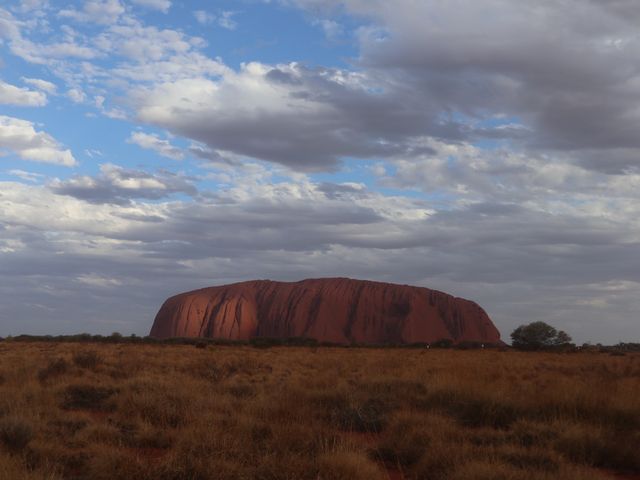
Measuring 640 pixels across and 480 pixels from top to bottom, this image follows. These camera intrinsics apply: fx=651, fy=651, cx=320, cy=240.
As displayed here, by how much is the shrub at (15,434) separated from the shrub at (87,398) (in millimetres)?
3964

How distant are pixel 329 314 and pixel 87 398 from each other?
7352cm

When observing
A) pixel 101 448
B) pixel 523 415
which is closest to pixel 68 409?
pixel 101 448

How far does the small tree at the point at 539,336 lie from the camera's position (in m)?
64.4

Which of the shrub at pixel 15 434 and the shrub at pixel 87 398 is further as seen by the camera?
the shrub at pixel 87 398

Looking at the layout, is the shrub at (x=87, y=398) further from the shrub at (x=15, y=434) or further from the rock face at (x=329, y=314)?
the rock face at (x=329, y=314)

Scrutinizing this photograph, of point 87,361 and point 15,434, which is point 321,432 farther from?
point 87,361

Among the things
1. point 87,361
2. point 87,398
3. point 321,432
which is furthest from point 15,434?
point 87,361

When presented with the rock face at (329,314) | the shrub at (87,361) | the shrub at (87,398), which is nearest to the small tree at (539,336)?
the rock face at (329,314)

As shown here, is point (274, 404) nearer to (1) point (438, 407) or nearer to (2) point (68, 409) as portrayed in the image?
(1) point (438, 407)

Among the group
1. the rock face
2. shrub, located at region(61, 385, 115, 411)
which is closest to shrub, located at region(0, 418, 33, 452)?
shrub, located at region(61, 385, 115, 411)

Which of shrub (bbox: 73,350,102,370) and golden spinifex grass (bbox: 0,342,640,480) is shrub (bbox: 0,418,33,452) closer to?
golden spinifex grass (bbox: 0,342,640,480)

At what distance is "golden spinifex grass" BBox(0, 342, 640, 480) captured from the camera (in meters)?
7.18

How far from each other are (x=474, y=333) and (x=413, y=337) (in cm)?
1045

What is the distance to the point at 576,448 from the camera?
342 inches
